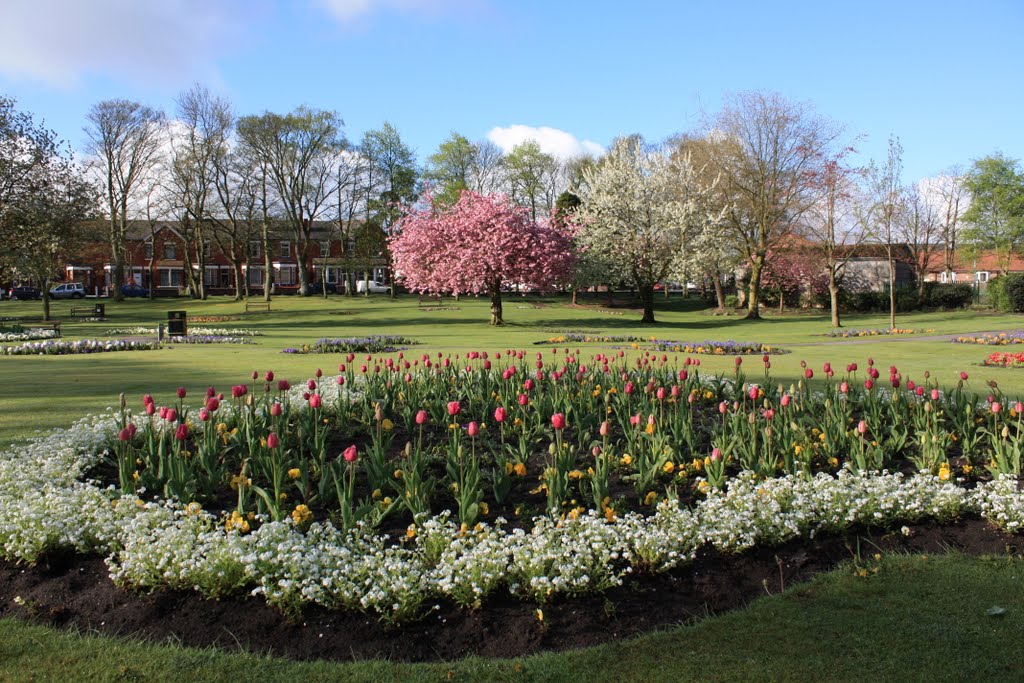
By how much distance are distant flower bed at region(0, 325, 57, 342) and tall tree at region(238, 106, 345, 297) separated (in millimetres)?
29664

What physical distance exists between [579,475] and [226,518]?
2.37 metres

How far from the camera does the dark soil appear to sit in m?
3.76

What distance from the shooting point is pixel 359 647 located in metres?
3.72

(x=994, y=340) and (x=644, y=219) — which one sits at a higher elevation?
(x=644, y=219)

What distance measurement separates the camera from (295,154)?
61.8 meters

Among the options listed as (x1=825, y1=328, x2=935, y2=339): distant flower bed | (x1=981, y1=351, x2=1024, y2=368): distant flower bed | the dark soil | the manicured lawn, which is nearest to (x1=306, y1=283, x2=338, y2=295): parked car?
(x1=825, y1=328, x2=935, y2=339): distant flower bed

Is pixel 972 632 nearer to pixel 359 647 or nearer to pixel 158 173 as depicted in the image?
pixel 359 647

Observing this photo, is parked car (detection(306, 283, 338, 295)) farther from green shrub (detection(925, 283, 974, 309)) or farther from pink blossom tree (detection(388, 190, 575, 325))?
green shrub (detection(925, 283, 974, 309))

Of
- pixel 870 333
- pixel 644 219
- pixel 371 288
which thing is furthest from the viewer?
pixel 371 288

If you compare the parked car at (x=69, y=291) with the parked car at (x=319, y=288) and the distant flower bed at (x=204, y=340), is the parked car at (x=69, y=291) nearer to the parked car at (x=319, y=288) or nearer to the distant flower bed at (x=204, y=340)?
the parked car at (x=319, y=288)

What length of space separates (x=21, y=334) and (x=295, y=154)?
37.7m

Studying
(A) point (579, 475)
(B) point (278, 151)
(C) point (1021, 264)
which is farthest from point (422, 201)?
(C) point (1021, 264)

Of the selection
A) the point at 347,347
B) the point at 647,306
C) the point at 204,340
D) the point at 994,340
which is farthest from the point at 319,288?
the point at 994,340

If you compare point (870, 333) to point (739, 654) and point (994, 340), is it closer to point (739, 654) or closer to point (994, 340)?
point (994, 340)
